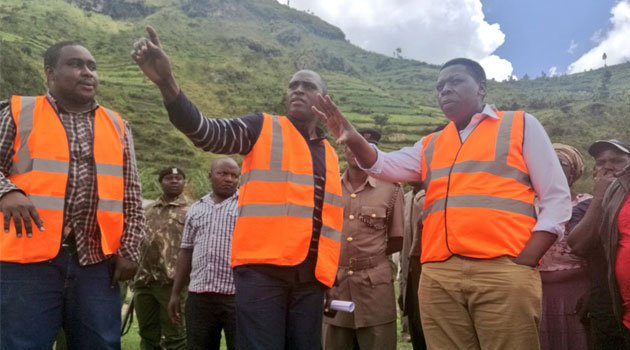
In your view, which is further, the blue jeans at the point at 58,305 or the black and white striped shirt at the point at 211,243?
the black and white striped shirt at the point at 211,243

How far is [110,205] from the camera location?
9.25 feet

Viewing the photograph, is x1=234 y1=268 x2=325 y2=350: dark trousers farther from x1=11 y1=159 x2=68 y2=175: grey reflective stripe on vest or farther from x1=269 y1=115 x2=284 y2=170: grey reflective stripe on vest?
x1=11 y1=159 x2=68 y2=175: grey reflective stripe on vest

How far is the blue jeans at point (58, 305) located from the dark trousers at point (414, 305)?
2.68 meters

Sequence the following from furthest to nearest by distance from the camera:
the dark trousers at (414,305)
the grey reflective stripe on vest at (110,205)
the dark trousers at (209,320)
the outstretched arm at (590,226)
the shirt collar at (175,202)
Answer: the shirt collar at (175,202) < the dark trousers at (414,305) < the dark trousers at (209,320) < the outstretched arm at (590,226) < the grey reflective stripe on vest at (110,205)

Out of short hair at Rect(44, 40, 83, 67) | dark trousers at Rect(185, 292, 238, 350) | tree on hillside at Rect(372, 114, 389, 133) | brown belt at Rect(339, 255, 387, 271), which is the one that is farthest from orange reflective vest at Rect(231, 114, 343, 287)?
tree on hillside at Rect(372, 114, 389, 133)

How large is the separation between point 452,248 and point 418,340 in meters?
2.21

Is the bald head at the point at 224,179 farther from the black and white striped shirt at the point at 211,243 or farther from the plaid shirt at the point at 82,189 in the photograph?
the plaid shirt at the point at 82,189

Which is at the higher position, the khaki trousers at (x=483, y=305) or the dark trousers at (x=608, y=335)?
the khaki trousers at (x=483, y=305)

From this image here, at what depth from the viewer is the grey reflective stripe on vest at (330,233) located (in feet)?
9.74

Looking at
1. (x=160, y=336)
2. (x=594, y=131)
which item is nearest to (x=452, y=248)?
(x=160, y=336)

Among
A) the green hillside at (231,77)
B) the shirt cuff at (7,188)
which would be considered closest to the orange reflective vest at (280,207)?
the shirt cuff at (7,188)

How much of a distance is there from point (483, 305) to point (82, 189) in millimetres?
2157

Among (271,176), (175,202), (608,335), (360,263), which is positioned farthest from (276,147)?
(175,202)

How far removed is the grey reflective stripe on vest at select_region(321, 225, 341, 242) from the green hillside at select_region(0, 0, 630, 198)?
2950cm
